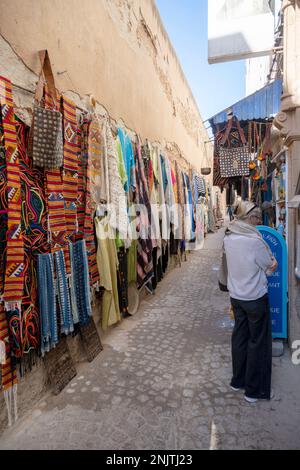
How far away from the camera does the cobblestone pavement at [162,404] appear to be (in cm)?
192

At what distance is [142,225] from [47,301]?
2.20 metres

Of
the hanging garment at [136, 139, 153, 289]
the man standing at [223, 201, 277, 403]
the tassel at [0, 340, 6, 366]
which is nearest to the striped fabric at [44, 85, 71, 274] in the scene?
the tassel at [0, 340, 6, 366]

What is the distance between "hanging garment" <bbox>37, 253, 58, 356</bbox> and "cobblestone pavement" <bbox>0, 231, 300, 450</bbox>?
0.52m

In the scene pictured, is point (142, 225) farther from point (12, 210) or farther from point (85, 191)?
point (12, 210)

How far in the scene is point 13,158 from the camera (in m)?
1.94

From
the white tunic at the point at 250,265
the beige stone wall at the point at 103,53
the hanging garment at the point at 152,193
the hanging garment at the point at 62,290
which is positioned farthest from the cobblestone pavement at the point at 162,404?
the beige stone wall at the point at 103,53

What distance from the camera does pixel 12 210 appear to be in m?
1.93

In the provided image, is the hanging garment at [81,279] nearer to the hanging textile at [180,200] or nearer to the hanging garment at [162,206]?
the hanging garment at [162,206]

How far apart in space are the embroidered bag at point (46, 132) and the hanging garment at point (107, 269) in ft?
3.08

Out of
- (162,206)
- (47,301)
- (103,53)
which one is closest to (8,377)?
(47,301)

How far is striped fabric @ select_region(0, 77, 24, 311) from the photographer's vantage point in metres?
1.90

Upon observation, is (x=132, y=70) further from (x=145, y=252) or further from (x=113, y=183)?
(x=145, y=252)

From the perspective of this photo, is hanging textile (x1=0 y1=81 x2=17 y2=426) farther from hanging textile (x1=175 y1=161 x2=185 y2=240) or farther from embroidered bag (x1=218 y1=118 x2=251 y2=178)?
hanging textile (x1=175 y1=161 x2=185 y2=240)

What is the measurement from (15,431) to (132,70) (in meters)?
4.78
